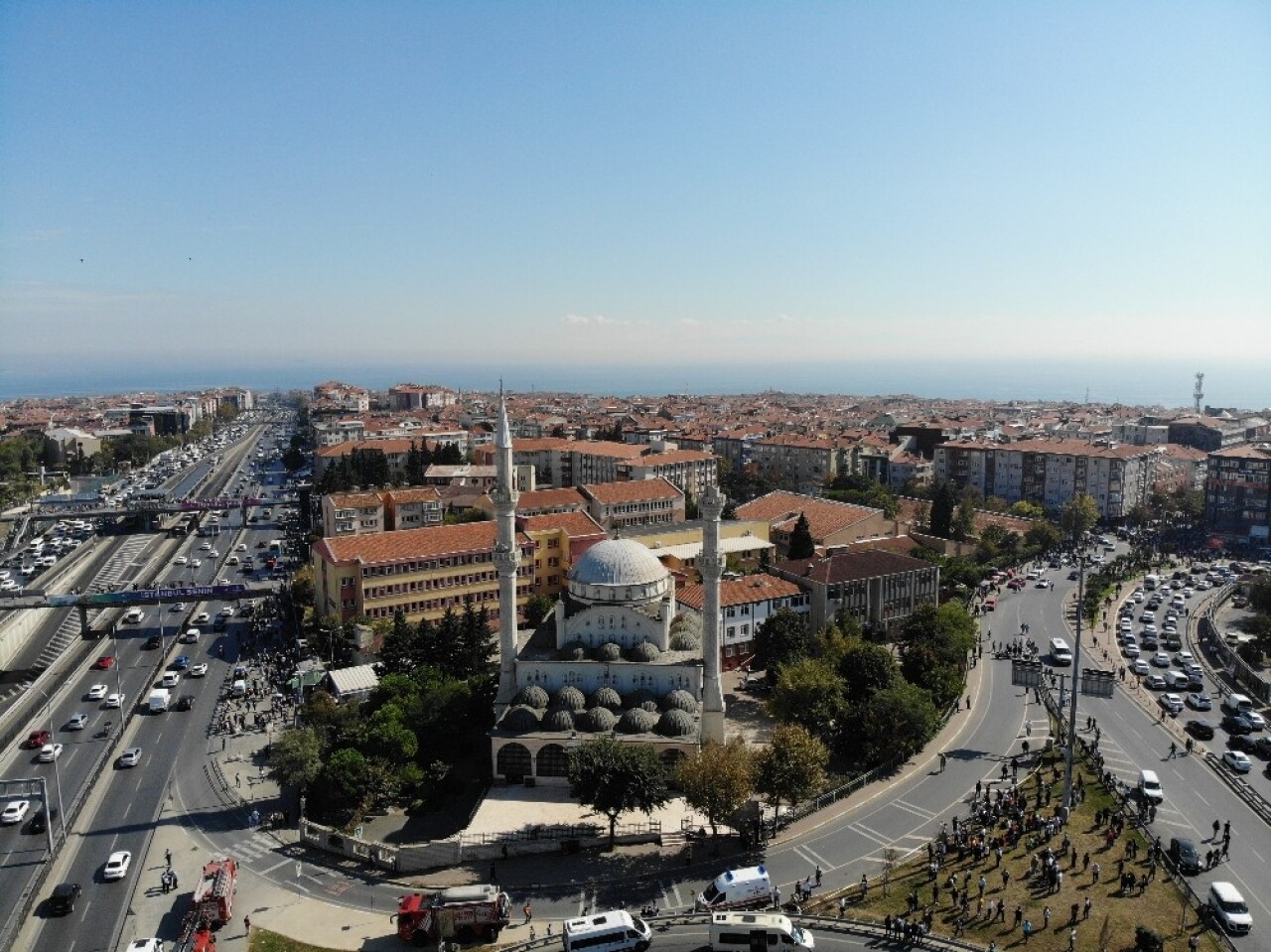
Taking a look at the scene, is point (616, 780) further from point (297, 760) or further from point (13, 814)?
point (13, 814)

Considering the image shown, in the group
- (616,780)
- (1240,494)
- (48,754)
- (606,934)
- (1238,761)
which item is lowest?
(48,754)

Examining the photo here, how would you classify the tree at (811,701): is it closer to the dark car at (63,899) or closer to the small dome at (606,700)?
the small dome at (606,700)

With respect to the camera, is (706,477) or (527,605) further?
(706,477)

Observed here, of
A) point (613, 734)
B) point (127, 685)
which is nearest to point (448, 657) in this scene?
point (613, 734)

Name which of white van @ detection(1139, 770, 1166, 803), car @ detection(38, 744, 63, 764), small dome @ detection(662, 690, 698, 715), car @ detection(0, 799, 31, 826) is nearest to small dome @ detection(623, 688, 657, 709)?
small dome @ detection(662, 690, 698, 715)

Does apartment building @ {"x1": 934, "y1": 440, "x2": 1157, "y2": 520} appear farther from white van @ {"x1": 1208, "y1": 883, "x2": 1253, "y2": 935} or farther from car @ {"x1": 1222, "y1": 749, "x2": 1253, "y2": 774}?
white van @ {"x1": 1208, "y1": 883, "x2": 1253, "y2": 935}

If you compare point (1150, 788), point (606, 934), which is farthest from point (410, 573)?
point (1150, 788)

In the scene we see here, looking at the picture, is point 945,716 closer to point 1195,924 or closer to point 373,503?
point 1195,924
